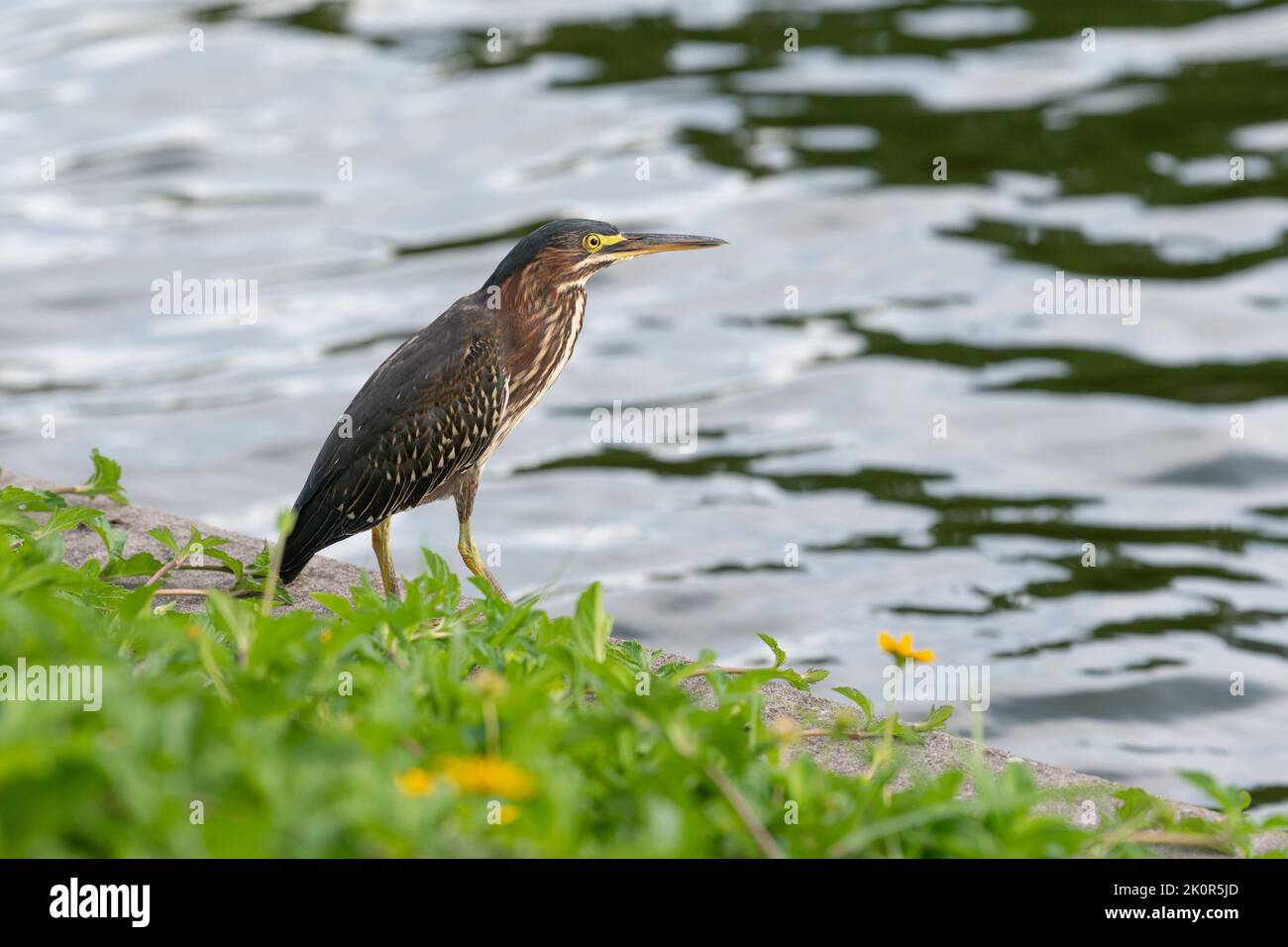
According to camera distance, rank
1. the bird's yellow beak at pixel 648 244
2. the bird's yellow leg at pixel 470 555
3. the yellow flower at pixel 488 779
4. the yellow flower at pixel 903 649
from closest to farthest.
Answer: the yellow flower at pixel 488 779 < the yellow flower at pixel 903 649 < the bird's yellow leg at pixel 470 555 < the bird's yellow beak at pixel 648 244

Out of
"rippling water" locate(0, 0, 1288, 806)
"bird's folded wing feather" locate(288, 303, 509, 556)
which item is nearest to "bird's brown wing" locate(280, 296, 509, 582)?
"bird's folded wing feather" locate(288, 303, 509, 556)

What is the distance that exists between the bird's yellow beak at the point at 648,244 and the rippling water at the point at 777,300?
2503 millimetres

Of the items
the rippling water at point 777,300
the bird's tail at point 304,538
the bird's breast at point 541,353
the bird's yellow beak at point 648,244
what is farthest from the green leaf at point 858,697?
the rippling water at point 777,300

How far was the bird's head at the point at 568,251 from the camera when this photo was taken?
6.86m

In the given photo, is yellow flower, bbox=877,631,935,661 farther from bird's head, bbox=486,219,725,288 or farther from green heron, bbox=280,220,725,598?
bird's head, bbox=486,219,725,288

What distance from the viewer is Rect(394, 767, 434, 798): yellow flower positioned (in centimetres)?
317

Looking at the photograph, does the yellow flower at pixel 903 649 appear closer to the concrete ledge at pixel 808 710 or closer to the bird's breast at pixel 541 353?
the concrete ledge at pixel 808 710

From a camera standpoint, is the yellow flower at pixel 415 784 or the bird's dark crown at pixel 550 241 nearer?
the yellow flower at pixel 415 784

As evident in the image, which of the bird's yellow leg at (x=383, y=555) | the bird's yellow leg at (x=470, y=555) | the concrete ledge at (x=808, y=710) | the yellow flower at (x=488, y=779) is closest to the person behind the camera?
the yellow flower at (x=488, y=779)

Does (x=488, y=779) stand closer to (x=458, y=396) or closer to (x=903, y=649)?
(x=903, y=649)

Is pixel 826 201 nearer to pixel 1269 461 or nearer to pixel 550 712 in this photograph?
pixel 1269 461

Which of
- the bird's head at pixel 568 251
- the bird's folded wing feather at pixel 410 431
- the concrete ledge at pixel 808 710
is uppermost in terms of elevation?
the bird's head at pixel 568 251

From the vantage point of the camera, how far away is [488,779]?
312 cm
